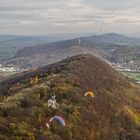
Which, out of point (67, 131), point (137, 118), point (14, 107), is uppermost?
point (14, 107)

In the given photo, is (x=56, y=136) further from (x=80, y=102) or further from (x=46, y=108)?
(x=80, y=102)

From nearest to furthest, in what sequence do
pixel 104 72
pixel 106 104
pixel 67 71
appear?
pixel 106 104 → pixel 67 71 → pixel 104 72

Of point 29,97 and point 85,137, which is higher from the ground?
point 29,97

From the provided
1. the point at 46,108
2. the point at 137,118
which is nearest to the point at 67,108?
the point at 46,108

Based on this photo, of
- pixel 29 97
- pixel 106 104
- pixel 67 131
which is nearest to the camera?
pixel 67 131

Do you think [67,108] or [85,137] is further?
[67,108]

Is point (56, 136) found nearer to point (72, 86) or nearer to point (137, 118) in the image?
point (72, 86)
